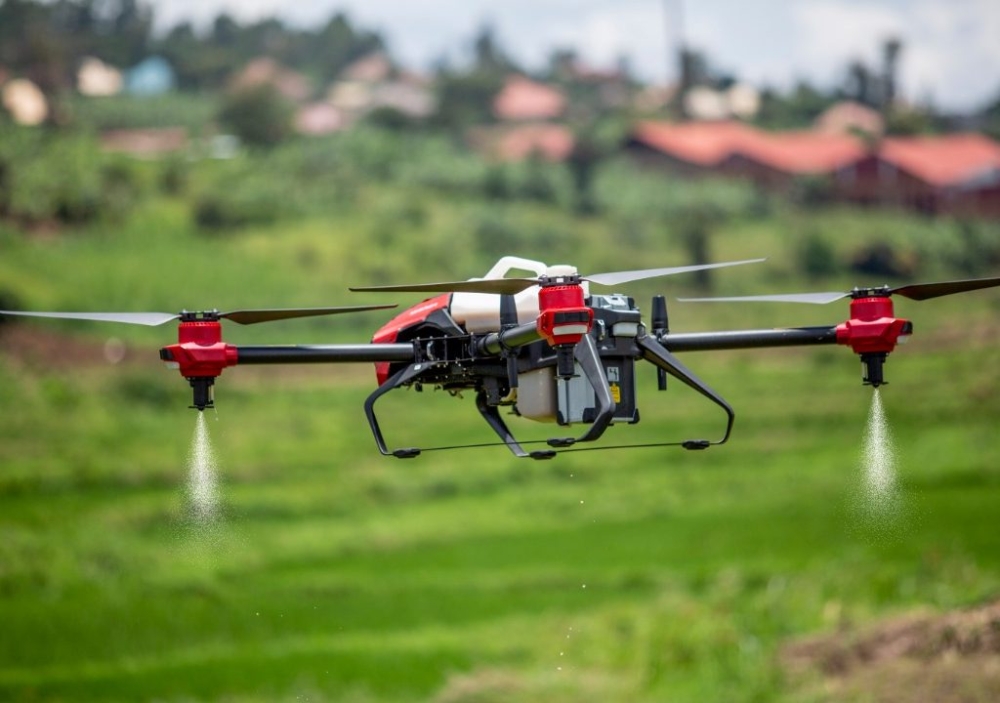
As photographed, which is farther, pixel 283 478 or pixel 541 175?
pixel 541 175

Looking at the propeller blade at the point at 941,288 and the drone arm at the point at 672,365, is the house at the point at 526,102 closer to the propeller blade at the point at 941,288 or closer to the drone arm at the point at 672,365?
the propeller blade at the point at 941,288

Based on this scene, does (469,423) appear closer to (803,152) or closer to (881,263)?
(881,263)

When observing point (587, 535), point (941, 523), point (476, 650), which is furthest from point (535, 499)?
point (476, 650)

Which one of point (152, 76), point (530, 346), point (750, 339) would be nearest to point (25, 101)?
point (152, 76)

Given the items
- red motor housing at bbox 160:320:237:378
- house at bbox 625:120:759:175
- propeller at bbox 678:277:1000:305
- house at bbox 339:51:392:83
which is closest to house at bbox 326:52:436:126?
house at bbox 339:51:392:83

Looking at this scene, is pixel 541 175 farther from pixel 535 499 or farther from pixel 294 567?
pixel 294 567

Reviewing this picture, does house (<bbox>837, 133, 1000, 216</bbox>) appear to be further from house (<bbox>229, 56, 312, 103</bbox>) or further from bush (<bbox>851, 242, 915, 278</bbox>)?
house (<bbox>229, 56, 312, 103</bbox>)
